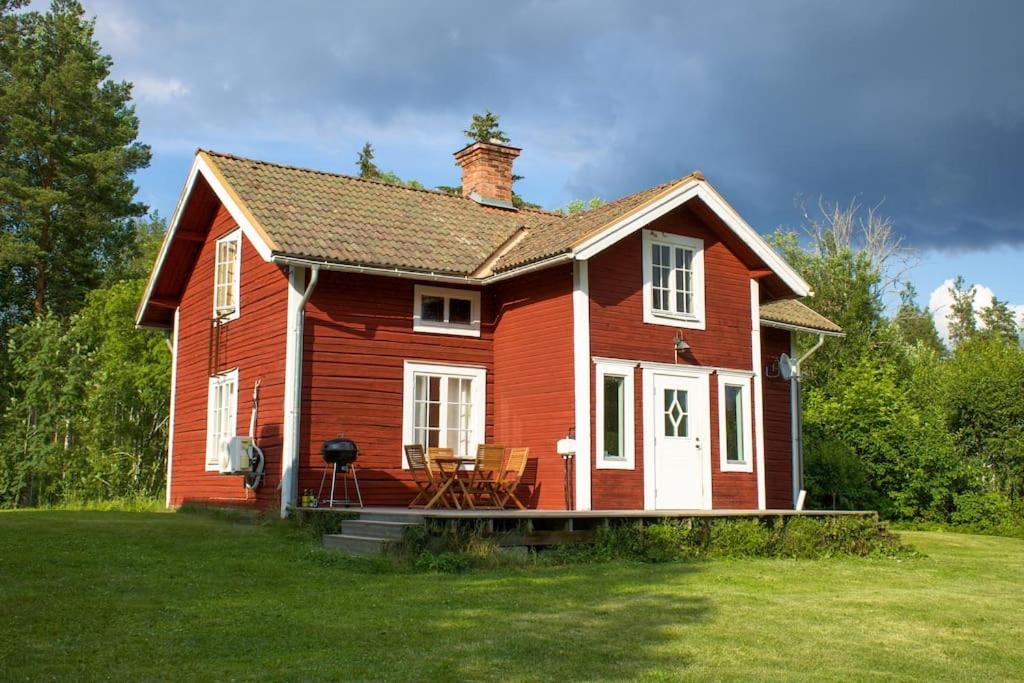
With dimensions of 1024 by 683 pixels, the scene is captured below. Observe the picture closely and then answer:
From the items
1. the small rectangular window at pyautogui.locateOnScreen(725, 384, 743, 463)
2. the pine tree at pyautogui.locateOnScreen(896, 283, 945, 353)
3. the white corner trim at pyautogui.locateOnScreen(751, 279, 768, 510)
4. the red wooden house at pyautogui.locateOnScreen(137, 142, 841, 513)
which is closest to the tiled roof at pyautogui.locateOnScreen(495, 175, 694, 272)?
the red wooden house at pyautogui.locateOnScreen(137, 142, 841, 513)

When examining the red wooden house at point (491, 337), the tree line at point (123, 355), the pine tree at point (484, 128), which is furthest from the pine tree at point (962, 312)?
the red wooden house at point (491, 337)

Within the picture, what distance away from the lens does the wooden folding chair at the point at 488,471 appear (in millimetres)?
13234

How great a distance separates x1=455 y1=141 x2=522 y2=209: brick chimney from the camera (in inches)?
721

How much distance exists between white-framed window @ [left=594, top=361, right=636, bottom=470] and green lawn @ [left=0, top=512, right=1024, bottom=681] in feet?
8.66

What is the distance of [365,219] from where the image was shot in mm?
15625

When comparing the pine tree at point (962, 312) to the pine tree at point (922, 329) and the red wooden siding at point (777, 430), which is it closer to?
the pine tree at point (922, 329)

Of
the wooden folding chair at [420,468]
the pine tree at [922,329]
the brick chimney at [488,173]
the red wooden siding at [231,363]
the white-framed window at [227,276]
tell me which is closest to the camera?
the wooden folding chair at [420,468]

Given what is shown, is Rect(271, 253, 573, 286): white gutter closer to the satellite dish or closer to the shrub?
the shrub

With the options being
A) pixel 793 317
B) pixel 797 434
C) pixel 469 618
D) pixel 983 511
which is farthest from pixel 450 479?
pixel 983 511

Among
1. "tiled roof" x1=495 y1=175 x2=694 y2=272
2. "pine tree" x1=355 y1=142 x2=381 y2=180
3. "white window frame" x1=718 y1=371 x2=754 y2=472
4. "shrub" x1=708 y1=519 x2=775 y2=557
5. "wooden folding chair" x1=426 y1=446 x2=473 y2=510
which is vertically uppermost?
"pine tree" x1=355 y1=142 x2=381 y2=180

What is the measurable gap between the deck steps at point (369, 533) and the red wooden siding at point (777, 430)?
29.0 ft

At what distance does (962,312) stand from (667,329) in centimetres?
4575

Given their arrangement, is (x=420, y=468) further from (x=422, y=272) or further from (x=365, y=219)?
(x=365, y=219)

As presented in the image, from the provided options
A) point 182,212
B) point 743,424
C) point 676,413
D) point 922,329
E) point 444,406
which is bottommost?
point 743,424
